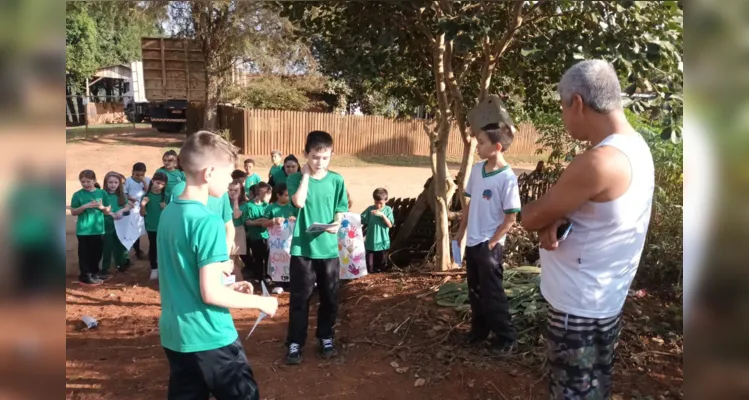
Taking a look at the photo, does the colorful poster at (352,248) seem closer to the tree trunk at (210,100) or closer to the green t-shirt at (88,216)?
the green t-shirt at (88,216)

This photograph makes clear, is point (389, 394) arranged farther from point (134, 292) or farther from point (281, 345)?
point (134, 292)

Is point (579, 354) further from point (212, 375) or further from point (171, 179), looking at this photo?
point (171, 179)

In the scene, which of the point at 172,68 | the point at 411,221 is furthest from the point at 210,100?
the point at 411,221

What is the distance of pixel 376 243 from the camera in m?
6.60

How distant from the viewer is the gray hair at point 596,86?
2.08 m

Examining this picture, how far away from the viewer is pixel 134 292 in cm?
610

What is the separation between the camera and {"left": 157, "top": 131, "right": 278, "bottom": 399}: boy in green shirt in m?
2.26

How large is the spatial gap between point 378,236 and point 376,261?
0.32 meters

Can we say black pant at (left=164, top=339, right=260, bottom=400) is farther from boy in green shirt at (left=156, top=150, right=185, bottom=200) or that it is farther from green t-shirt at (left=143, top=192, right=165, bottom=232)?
boy in green shirt at (left=156, top=150, right=185, bottom=200)

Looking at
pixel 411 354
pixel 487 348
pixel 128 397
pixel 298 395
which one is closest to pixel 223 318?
pixel 298 395

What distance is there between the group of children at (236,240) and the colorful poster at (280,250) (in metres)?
0.16

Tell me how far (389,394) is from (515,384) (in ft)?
2.73

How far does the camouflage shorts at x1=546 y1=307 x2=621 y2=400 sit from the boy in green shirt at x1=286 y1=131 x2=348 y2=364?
1.93 metres

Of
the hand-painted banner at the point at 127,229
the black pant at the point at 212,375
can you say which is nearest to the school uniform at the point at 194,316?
the black pant at the point at 212,375
